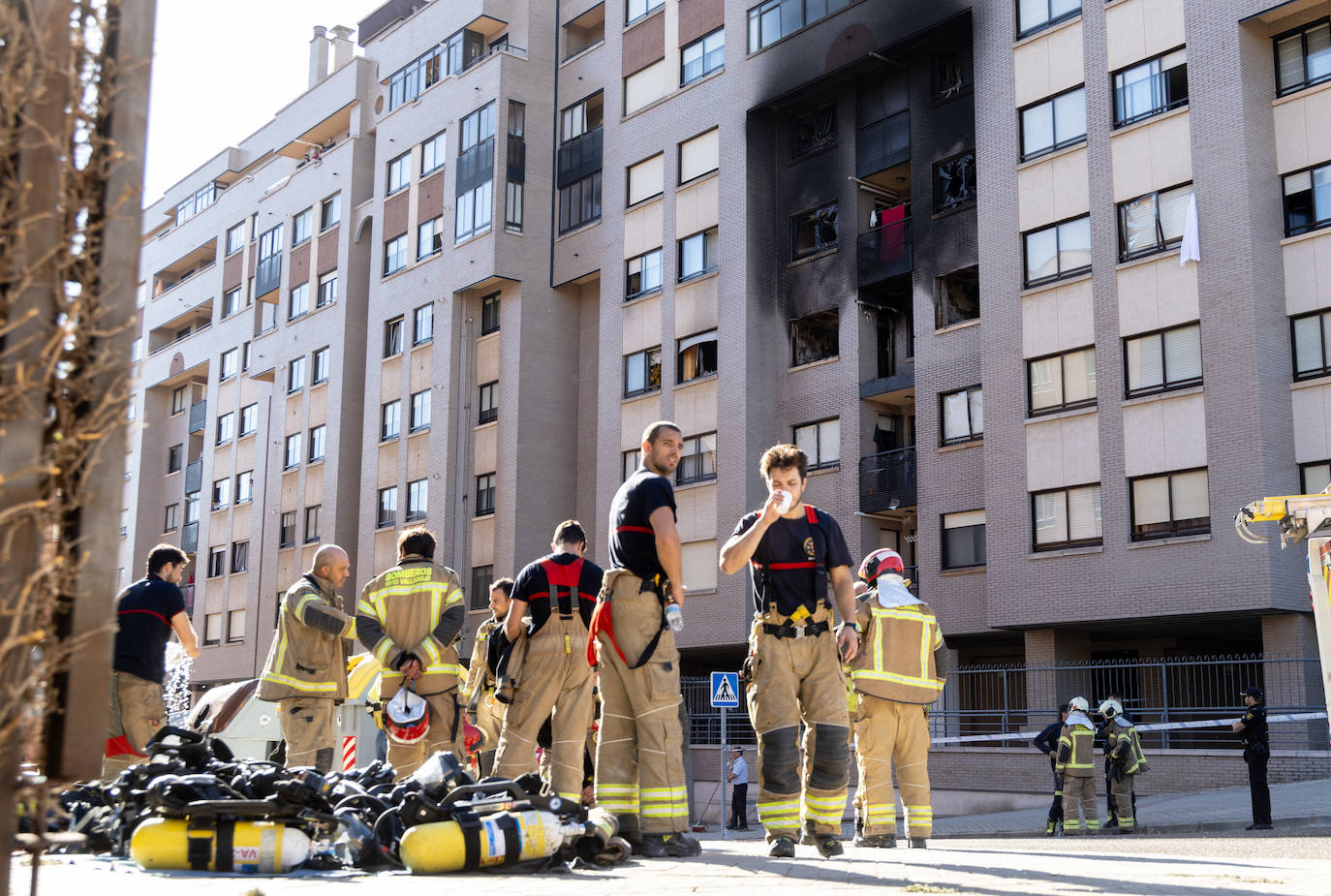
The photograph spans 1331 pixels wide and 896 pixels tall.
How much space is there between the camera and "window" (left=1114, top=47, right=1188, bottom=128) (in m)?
29.5

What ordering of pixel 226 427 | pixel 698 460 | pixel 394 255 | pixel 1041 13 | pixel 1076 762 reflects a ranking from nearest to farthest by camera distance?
1. pixel 1076 762
2. pixel 1041 13
3. pixel 698 460
4. pixel 394 255
5. pixel 226 427

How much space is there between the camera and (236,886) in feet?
→ 19.0

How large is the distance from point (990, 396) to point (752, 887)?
27.2 m

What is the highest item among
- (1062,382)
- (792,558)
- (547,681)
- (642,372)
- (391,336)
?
(391,336)

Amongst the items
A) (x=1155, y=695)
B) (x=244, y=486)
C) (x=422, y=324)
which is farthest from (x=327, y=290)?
(x=1155, y=695)

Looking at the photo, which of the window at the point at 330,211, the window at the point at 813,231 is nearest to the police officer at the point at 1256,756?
the window at the point at 813,231

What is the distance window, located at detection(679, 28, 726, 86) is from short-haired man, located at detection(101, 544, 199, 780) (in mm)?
31725

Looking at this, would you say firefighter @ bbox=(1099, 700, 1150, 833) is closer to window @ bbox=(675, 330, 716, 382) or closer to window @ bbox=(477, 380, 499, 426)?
window @ bbox=(675, 330, 716, 382)

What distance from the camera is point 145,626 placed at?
1037cm

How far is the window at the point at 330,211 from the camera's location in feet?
180

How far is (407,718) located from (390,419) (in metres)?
40.2

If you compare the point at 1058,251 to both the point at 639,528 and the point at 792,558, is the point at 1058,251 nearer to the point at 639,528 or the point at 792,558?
the point at 792,558

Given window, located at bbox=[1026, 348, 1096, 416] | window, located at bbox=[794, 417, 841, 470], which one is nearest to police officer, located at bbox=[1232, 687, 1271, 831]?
window, located at bbox=[1026, 348, 1096, 416]

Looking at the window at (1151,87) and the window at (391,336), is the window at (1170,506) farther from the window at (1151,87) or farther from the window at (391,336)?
the window at (391,336)
